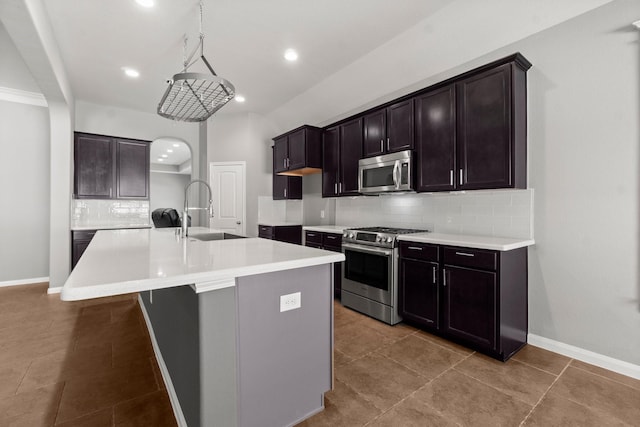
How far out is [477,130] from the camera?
2.64 metres

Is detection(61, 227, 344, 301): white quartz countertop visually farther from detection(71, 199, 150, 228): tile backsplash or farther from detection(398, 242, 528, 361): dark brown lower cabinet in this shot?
detection(71, 199, 150, 228): tile backsplash

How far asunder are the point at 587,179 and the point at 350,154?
7.96 ft

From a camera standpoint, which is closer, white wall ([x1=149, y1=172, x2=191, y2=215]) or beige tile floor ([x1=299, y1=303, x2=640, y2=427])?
beige tile floor ([x1=299, y1=303, x2=640, y2=427])

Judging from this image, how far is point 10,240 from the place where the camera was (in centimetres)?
462

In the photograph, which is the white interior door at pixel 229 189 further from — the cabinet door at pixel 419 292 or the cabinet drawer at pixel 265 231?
the cabinet door at pixel 419 292

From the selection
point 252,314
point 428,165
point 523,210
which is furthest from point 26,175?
point 523,210

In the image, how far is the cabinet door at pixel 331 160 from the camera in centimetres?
425

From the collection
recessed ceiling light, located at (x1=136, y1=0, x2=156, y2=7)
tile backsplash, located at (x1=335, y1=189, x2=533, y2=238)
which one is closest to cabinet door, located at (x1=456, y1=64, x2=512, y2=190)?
tile backsplash, located at (x1=335, y1=189, x2=533, y2=238)

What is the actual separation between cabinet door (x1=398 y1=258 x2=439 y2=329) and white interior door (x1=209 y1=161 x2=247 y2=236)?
3.74 metres

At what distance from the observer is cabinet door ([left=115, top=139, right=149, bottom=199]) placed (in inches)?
207

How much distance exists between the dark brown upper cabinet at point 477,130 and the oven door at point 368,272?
0.88 meters

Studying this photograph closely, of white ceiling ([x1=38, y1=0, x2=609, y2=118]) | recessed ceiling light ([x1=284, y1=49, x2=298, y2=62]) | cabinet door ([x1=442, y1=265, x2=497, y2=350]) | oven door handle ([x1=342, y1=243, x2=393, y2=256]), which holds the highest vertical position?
recessed ceiling light ([x1=284, y1=49, x2=298, y2=62])

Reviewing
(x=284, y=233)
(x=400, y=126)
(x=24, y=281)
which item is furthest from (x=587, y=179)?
(x=24, y=281)

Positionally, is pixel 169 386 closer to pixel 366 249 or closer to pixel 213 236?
pixel 213 236
